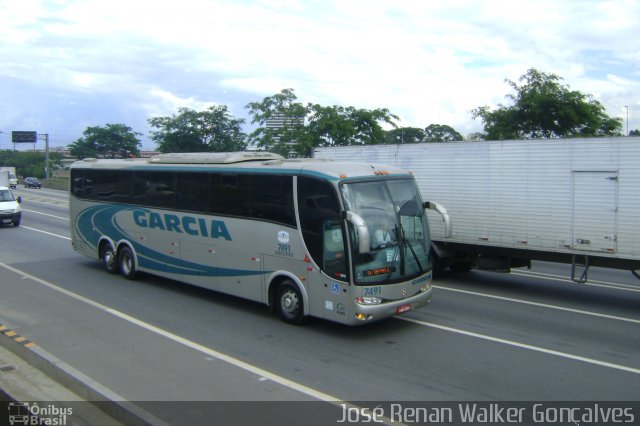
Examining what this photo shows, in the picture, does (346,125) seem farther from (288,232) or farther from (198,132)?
(288,232)

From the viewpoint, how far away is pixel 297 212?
9.41 meters

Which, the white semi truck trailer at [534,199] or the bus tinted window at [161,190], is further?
the bus tinted window at [161,190]

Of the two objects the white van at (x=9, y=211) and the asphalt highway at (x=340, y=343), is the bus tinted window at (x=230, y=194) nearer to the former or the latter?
the asphalt highway at (x=340, y=343)

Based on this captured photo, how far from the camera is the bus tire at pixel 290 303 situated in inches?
376

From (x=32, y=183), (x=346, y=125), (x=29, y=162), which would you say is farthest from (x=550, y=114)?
(x=29, y=162)

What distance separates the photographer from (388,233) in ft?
29.4

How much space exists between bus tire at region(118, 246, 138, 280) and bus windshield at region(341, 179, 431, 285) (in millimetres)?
7138

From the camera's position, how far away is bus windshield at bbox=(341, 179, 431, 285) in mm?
8672

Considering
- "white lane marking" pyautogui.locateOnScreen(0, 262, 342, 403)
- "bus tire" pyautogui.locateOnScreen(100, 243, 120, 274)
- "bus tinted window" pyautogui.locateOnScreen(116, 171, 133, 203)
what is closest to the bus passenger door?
"white lane marking" pyautogui.locateOnScreen(0, 262, 342, 403)

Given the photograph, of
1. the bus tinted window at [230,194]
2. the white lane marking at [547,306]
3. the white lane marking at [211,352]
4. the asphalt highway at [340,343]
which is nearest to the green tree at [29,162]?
the white lane marking at [211,352]

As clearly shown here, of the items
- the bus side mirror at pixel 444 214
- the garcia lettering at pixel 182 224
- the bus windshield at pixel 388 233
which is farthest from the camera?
the garcia lettering at pixel 182 224

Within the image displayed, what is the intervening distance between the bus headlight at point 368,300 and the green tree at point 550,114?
19.1 meters

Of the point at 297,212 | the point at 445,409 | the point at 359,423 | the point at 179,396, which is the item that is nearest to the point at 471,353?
the point at 445,409

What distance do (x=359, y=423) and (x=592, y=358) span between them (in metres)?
4.20
